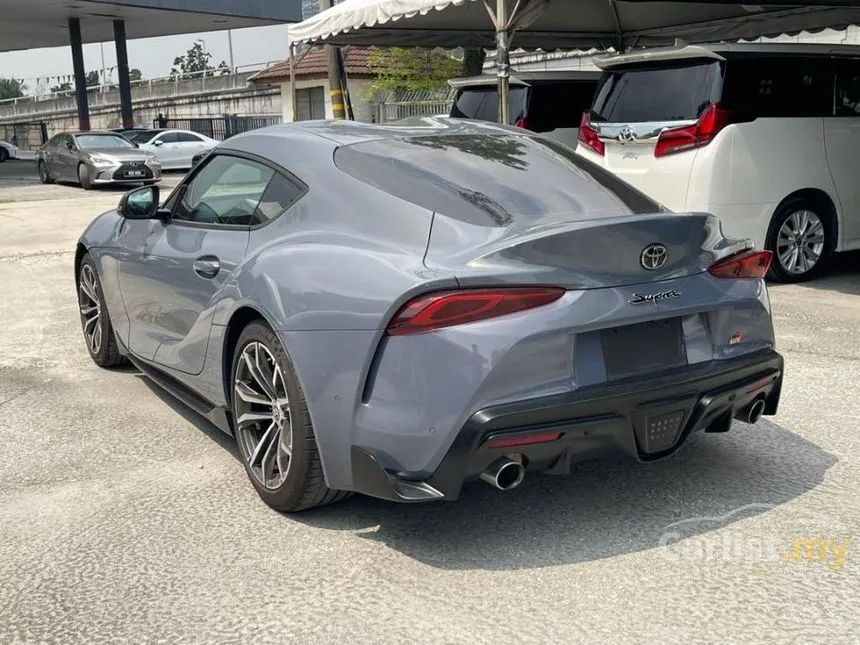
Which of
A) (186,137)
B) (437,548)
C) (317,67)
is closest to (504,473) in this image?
(437,548)

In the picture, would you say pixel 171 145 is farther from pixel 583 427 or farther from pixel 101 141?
pixel 583 427

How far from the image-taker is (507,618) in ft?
9.44

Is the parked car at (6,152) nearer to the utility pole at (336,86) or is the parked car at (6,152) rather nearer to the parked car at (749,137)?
the utility pole at (336,86)

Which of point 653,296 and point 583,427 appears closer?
point 583,427

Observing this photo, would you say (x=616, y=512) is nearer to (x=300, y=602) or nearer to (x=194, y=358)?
(x=300, y=602)

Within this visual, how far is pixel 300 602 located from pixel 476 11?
1147 cm

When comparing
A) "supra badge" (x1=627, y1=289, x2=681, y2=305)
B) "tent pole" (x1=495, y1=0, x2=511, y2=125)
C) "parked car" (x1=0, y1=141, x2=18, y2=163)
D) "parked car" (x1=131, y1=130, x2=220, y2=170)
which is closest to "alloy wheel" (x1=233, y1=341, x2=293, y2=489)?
"supra badge" (x1=627, y1=289, x2=681, y2=305)

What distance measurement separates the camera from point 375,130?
4.29 meters

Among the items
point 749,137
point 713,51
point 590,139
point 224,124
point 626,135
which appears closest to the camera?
point 713,51

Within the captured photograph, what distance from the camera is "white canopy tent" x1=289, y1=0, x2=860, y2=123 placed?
1149 centimetres

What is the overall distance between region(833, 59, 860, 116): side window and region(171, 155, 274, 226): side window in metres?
6.00

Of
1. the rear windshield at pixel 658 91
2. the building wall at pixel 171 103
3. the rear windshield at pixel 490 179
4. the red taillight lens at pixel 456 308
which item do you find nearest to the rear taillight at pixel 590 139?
the rear windshield at pixel 658 91

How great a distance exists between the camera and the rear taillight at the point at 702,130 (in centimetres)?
771

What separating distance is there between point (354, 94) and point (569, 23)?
826 inches
